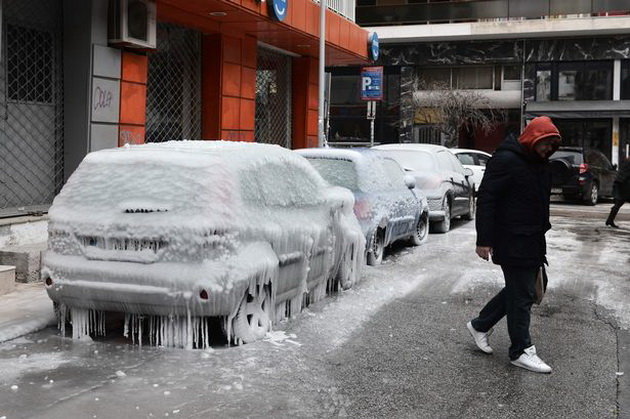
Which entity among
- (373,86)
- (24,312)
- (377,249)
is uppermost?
(373,86)

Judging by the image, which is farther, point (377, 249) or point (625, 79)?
point (625, 79)

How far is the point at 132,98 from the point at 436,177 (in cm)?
539

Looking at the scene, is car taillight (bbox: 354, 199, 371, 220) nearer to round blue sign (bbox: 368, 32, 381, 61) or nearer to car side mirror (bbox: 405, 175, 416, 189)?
car side mirror (bbox: 405, 175, 416, 189)

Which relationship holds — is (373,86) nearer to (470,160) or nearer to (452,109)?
(470,160)

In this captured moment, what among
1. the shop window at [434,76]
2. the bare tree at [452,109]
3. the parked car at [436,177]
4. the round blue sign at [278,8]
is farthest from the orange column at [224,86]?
the shop window at [434,76]

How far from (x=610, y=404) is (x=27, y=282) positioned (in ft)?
20.0

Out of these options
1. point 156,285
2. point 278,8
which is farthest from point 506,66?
point 156,285

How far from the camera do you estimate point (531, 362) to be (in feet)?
17.6

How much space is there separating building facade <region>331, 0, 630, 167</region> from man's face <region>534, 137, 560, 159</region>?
2926 cm

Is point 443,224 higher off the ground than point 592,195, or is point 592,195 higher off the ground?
point 592,195

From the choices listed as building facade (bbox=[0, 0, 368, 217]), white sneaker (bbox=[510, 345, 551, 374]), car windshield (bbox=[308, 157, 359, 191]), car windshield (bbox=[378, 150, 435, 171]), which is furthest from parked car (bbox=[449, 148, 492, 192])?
white sneaker (bbox=[510, 345, 551, 374])

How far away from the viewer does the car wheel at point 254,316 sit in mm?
5809

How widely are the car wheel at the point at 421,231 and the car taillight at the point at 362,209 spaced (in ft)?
8.94

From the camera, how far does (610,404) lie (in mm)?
4730
